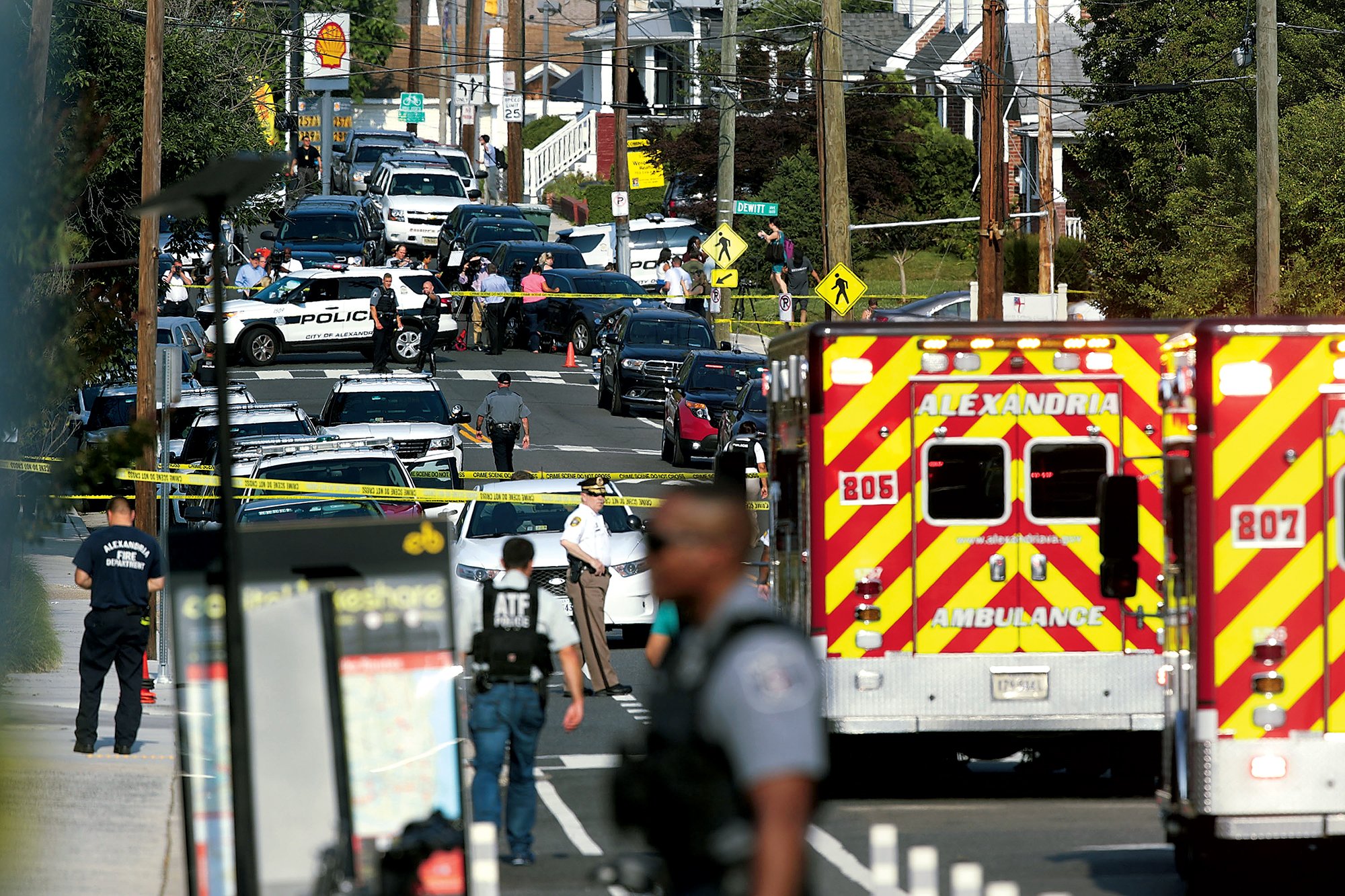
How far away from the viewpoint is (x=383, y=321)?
1433 inches

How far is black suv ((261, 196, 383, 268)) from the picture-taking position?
4597cm

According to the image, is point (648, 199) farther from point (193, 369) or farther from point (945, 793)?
point (945, 793)

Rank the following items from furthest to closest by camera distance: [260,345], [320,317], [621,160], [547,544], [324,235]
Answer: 1. [621,160]
2. [324,235]
3. [320,317]
4. [260,345]
5. [547,544]

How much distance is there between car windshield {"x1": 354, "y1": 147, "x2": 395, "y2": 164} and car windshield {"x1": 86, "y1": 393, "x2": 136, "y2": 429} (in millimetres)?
33645

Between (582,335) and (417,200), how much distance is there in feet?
36.7

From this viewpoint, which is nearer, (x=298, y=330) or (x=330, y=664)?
(x=330, y=664)

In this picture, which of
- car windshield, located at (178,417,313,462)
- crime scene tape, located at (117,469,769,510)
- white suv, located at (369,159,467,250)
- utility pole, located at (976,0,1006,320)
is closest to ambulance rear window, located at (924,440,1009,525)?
crime scene tape, located at (117,469,769,510)

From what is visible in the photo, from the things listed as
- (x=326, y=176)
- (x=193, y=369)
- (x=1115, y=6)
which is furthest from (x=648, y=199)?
(x=193, y=369)

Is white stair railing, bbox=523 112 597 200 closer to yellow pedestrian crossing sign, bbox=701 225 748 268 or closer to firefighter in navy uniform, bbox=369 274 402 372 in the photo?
yellow pedestrian crossing sign, bbox=701 225 748 268

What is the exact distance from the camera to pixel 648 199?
67.6m

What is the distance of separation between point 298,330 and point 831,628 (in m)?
27.3

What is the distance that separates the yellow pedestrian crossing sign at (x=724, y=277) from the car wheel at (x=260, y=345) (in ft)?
27.9

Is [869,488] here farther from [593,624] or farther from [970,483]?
[593,624]

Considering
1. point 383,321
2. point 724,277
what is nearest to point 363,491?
point 383,321
